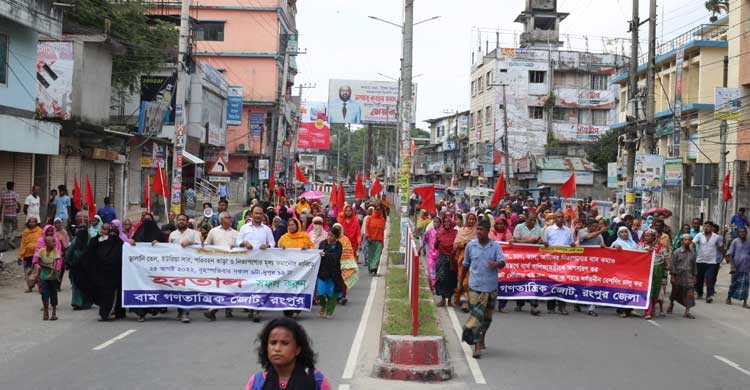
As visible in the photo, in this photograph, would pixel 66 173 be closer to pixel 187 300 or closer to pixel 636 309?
pixel 187 300

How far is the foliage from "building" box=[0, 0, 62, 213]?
28.6 ft

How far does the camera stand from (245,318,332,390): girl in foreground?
158 inches

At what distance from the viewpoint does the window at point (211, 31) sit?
61750 mm

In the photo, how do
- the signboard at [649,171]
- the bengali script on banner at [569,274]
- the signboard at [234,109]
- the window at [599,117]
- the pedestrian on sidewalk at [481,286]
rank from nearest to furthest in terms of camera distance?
the pedestrian on sidewalk at [481,286] < the bengali script on banner at [569,274] < the signboard at [649,171] < the signboard at [234,109] < the window at [599,117]

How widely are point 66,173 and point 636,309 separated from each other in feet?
59.7

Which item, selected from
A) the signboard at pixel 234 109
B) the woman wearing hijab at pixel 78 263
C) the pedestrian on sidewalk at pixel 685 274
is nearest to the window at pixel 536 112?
the signboard at pixel 234 109

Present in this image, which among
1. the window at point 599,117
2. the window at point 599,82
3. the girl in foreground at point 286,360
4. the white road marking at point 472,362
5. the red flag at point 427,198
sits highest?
the window at point 599,82

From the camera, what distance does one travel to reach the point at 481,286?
10258 millimetres

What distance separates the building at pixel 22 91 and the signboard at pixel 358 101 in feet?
125

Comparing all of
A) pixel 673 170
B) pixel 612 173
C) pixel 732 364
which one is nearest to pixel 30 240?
pixel 732 364

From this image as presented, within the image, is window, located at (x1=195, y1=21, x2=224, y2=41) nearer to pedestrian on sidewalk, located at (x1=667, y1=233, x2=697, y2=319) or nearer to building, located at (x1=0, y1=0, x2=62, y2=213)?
building, located at (x1=0, y1=0, x2=62, y2=213)

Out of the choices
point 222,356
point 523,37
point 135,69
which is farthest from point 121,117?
point 523,37

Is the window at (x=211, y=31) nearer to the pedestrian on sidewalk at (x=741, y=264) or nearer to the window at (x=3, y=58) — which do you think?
the window at (x=3, y=58)

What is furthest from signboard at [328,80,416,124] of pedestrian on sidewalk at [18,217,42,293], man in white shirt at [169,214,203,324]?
man in white shirt at [169,214,203,324]
